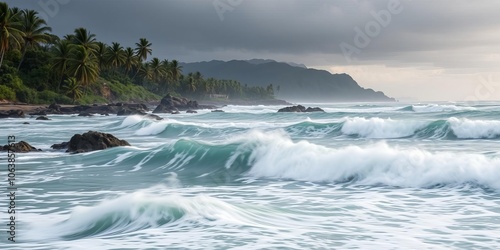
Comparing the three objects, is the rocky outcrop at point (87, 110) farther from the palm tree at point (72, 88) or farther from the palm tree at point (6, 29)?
the palm tree at point (72, 88)

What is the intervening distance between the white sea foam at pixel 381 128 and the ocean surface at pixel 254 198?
→ 8.44m

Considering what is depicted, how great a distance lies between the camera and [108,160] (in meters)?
18.0

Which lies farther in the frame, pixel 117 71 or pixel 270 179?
pixel 117 71

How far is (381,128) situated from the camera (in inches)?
1214

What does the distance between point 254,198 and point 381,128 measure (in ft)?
68.5

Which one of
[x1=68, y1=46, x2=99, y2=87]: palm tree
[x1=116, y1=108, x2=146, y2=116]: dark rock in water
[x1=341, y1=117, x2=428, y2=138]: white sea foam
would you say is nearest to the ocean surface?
[x1=341, y1=117, x2=428, y2=138]: white sea foam

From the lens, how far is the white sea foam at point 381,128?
30.0 m

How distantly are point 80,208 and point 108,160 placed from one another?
8.14 metres

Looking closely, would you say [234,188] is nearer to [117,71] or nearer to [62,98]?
[62,98]

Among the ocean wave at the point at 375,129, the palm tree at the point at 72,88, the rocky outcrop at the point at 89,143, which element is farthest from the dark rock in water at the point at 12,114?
the rocky outcrop at the point at 89,143

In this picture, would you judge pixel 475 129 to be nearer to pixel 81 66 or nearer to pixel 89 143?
pixel 89 143

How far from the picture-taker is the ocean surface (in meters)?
7.87

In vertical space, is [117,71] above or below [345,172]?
above

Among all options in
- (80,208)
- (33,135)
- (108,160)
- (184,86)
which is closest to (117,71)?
(184,86)
